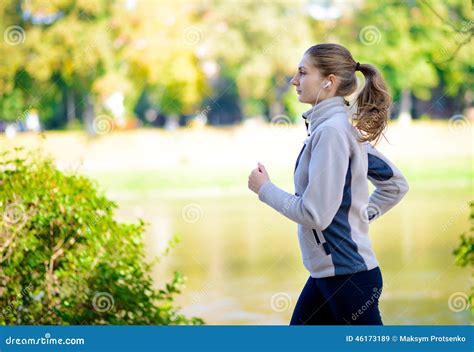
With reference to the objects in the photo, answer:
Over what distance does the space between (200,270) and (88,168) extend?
32.5 ft

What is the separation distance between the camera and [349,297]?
7.36ft

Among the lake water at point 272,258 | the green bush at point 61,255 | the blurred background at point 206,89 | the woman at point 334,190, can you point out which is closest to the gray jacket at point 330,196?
the woman at point 334,190

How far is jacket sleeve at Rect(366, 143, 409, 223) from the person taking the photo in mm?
2430

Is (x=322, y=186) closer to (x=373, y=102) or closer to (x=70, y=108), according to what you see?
(x=373, y=102)

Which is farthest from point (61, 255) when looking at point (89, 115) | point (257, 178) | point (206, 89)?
point (206, 89)

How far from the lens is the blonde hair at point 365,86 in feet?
7.50

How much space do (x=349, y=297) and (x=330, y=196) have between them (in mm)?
276

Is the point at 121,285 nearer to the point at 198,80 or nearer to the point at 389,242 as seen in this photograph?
the point at 389,242

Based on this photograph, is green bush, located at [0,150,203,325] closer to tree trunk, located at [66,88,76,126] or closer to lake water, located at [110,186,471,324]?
lake water, located at [110,186,471,324]

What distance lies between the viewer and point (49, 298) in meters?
3.39

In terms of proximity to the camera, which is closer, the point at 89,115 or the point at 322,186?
the point at 322,186

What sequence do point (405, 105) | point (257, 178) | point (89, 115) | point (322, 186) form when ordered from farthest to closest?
point (405, 105)
point (89, 115)
point (257, 178)
point (322, 186)

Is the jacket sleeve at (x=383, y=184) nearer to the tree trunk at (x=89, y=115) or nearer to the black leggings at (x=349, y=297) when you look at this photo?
the black leggings at (x=349, y=297)
